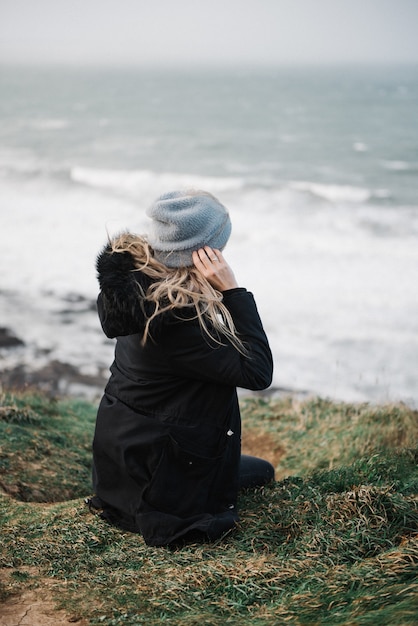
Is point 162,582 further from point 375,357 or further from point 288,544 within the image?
point 375,357

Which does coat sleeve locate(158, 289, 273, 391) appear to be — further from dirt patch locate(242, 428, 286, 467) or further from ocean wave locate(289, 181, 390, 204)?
ocean wave locate(289, 181, 390, 204)

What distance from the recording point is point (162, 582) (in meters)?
2.92

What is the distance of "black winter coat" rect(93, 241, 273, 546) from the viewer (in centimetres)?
317

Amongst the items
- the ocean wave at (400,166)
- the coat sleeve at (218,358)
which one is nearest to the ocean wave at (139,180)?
the ocean wave at (400,166)

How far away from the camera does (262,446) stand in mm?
5973

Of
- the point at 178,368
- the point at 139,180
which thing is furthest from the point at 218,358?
the point at 139,180

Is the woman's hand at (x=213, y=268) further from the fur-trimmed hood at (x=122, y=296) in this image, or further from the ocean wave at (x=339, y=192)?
the ocean wave at (x=339, y=192)

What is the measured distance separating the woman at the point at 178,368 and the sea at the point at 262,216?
13.4 inches

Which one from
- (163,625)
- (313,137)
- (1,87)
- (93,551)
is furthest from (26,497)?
Answer: (1,87)

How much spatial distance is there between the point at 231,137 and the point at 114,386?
41.9 metres

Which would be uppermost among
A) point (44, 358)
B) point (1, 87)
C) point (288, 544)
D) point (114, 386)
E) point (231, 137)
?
point (1, 87)

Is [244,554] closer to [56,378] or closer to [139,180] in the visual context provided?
[56,378]

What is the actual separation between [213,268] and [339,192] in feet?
84.5

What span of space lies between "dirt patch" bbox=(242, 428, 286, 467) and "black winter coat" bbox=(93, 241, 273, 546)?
2.30m
